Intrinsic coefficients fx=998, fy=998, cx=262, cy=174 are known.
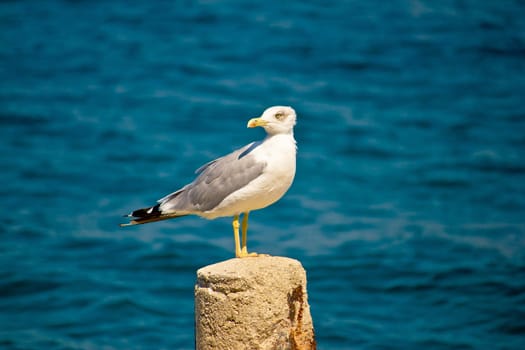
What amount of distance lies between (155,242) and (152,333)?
322cm

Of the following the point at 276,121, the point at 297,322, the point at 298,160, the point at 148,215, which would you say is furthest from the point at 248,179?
the point at 298,160

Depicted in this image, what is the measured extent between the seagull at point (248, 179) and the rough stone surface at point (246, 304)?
58cm

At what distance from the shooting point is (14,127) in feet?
81.6

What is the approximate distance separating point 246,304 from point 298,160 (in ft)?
50.1

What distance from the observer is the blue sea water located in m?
18.9

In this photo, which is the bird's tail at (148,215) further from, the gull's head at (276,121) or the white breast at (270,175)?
the gull's head at (276,121)

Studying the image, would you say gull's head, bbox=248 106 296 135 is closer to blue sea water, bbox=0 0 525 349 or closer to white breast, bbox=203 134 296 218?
white breast, bbox=203 134 296 218

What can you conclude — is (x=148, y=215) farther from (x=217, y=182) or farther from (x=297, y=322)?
(x=297, y=322)

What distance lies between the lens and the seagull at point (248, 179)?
28.8 feet

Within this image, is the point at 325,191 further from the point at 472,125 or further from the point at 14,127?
the point at 14,127

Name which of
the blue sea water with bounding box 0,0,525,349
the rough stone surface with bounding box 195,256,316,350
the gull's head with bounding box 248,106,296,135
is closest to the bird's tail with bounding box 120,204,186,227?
the rough stone surface with bounding box 195,256,316,350

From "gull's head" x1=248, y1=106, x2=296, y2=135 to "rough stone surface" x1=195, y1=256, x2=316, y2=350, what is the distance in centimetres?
122

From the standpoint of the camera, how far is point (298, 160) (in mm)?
23359

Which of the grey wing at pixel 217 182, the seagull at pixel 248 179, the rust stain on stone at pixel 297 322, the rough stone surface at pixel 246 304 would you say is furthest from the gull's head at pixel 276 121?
the rust stain on stone at pixel 297 322
